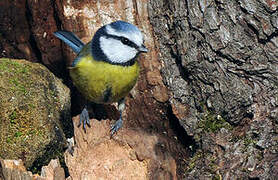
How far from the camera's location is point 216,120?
260cm

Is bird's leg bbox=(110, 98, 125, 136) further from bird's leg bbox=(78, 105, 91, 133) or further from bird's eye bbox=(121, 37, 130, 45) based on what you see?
bird's eye bbox=(121, 37, 130, 45)

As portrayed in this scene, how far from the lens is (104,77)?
267 cm

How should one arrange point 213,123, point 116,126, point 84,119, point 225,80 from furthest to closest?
point 84,119, point 116,126, point 213,123, point 225,80

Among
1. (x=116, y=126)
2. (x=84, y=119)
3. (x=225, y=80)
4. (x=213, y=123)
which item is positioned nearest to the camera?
(x=225, y=80)

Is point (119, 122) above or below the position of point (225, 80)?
below

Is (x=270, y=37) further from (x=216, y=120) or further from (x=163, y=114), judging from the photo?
(x=163, y=114)

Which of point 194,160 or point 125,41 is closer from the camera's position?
point 125,41

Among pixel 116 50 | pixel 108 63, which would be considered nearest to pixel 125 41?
pixel 116 50

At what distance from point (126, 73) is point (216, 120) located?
2.23 feet

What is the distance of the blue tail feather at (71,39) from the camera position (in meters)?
2.83

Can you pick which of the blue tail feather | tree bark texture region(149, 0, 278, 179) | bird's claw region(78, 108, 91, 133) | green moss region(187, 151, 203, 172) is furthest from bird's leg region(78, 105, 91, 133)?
green moss region(187, 151, 203, 172)

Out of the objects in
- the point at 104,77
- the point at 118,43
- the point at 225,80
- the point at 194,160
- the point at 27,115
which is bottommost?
the point at 194,160

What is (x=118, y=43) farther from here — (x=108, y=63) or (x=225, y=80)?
(x=225, y=80)

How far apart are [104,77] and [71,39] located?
420mm
